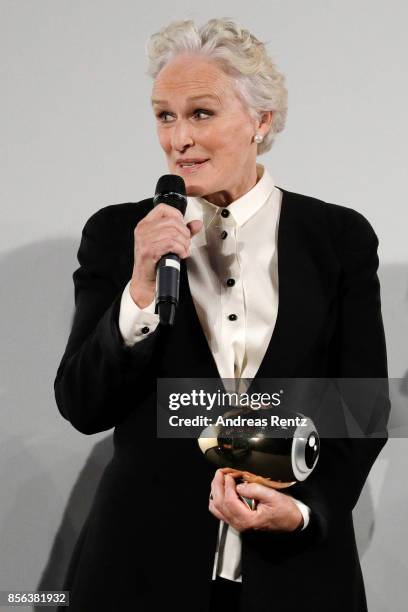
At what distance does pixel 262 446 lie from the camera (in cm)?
109

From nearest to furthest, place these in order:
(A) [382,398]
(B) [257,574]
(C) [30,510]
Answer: (B) [257,574]
(A) [382,398]
(C) [30,510]

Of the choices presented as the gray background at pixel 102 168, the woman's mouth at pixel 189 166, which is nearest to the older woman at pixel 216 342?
the woman's mouth at pixel 189 166

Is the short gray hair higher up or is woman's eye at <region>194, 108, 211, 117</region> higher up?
the short gray hair

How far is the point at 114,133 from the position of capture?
70.9 inches

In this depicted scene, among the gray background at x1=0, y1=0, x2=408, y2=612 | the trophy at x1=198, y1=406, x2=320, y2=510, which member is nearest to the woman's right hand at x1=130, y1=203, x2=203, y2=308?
the trophy at x1=198, y1=406, x2=320, y2=510

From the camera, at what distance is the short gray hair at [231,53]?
4.41 feet

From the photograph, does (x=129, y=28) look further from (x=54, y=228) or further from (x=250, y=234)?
(x=250, y=234)

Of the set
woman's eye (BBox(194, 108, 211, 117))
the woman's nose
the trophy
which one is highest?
woman's eye (BBox(194, 108, 211, 117))

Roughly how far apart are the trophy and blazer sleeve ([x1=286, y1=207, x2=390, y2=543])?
140mm

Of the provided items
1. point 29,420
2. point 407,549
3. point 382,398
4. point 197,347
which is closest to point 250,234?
point 197,347

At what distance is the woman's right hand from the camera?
3.53 feet

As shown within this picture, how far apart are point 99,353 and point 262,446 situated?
240 millimetres

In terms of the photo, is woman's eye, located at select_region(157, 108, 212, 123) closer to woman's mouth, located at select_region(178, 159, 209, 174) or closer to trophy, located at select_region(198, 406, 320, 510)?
woman's mouth, located at select_region(178, 159, 209, 174)

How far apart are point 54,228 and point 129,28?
16.3 inches
